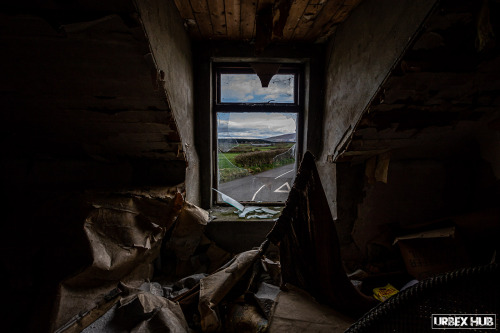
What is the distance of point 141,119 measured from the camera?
1680mm

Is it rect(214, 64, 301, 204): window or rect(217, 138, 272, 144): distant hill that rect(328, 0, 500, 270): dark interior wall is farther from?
rect(217, 138, 272, 144): distant hill

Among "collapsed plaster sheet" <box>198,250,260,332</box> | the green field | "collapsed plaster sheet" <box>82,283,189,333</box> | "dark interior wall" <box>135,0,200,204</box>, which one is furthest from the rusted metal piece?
the green field

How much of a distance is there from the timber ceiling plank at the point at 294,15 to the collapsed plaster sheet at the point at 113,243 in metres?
1.88

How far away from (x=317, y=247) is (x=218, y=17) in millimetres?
2038

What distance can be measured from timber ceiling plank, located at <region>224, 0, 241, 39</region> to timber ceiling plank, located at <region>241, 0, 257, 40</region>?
4 centimetres

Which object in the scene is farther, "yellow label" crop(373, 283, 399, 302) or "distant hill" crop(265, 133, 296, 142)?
"distant hill" crop(265, 133, 296, 142)

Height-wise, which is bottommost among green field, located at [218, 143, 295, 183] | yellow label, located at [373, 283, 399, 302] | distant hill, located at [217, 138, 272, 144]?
yellow label, located at [373, 283, 399, 302]

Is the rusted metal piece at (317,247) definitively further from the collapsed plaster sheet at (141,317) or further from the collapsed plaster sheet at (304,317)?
the collapsed plaster sheet at (141,317)

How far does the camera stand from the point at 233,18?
6.46ft

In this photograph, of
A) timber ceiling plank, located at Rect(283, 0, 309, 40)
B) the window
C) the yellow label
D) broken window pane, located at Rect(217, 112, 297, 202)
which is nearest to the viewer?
timber ceiling plank, located at Rect(283, 0, 309, 40)

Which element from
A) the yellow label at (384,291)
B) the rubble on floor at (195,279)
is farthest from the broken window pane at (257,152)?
the yellow label at (384,291)

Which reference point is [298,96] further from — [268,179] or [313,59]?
[268,179]

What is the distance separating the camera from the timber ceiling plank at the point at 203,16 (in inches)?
69.5

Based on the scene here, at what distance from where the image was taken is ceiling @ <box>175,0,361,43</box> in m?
1.75
